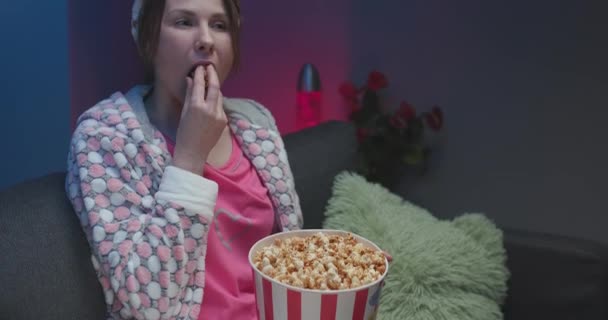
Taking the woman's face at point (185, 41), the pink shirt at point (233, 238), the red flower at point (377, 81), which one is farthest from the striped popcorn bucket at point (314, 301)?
the red flower at point (377, 81)

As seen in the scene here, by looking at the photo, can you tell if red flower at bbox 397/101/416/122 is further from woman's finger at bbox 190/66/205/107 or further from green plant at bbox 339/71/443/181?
woman's finger at bbox 190/66/205/107

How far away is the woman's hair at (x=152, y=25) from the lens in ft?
3.64

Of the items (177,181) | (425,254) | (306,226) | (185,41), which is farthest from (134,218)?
(425,254)

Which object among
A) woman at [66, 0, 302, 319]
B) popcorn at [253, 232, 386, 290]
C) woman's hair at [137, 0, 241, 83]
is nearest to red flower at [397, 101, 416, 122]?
woman at [66, 0, 302, 319]

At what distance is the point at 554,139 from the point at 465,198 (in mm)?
450

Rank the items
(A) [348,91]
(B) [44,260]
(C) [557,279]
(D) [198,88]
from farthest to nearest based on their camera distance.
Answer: (A) [348,91]
(C) [557,279]
(D) [198,88]
(B) [44,260]

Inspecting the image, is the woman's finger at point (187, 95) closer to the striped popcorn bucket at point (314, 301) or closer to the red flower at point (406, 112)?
the striped popcorn bucket at point (314, 301)

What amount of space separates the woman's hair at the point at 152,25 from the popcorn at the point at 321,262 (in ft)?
1.63

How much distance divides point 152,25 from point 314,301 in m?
0.66

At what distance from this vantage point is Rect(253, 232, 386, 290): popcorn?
781 mm

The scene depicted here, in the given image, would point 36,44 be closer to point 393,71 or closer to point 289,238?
point 289,238

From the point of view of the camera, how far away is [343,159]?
1.70 meters

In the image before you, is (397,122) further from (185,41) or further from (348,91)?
(185,41)

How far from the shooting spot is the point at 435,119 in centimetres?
236
